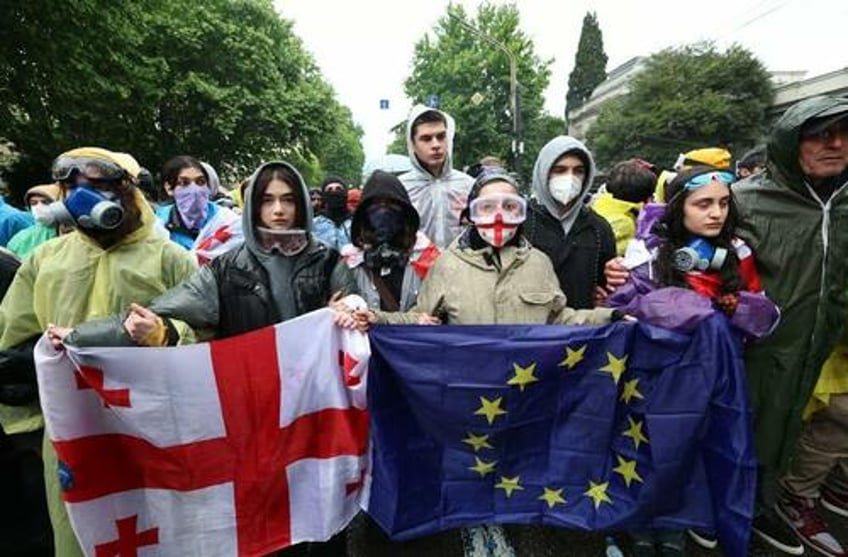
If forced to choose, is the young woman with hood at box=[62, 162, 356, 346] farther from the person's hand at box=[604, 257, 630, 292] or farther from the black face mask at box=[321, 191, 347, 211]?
the black face mask at box=[321, 191, 347, 211]

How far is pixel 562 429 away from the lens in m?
2.67

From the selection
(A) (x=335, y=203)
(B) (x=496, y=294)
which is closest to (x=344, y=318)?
(B) (x=496, y=294)

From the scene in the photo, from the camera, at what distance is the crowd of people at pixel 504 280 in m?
2.39

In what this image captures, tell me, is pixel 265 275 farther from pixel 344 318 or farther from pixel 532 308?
pixel 532 308

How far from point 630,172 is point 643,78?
39.2 metres

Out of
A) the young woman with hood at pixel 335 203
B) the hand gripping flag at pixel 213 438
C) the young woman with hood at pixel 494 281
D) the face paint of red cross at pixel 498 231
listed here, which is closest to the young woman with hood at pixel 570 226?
the young woman with hood at pixel 494 281

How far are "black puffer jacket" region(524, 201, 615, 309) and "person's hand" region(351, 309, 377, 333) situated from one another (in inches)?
46.8

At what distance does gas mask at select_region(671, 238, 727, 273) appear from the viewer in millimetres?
2715

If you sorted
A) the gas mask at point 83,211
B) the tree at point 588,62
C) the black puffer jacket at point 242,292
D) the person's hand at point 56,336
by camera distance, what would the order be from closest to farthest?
the person's hand at point 56,336 → the gas mask at point 83,211 → the black puffer jacket at point 242,292 → the tree at point 588,62

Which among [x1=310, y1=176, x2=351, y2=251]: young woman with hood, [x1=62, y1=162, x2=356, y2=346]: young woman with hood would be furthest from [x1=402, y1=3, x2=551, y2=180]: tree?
[x1=62, y1=162, x2=356, y2=346]: young woman with hood

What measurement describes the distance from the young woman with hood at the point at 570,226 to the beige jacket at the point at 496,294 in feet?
1.21

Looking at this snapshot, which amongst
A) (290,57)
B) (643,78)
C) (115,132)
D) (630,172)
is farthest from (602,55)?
(630,172)

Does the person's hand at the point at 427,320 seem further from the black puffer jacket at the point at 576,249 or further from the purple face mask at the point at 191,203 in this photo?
the purple face mask at the point at 191,203

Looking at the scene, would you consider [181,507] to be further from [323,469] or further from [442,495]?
[442,495]
